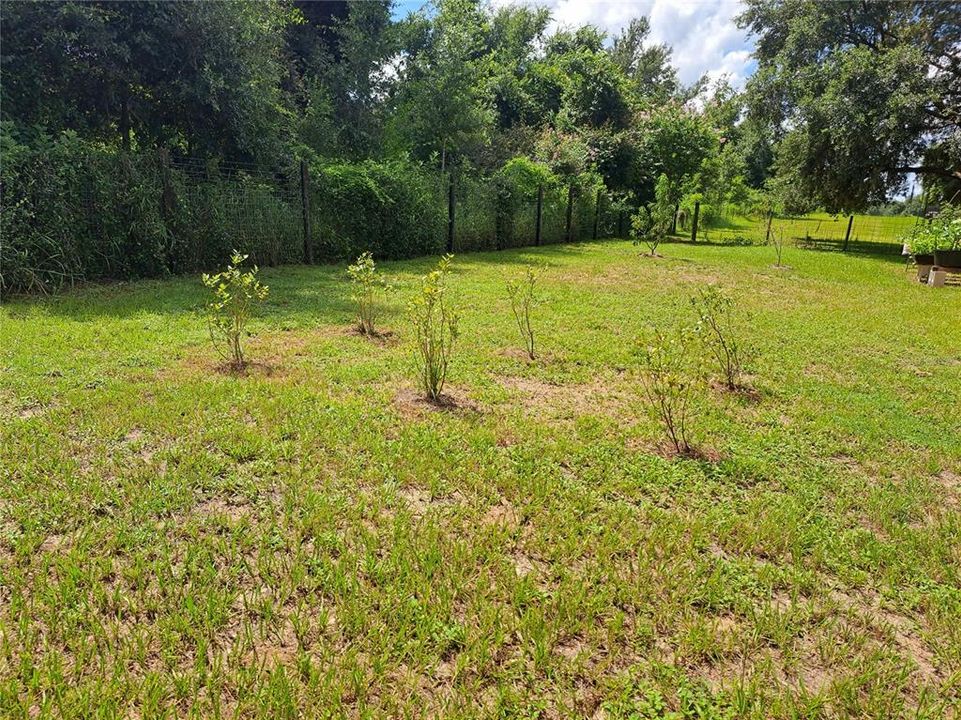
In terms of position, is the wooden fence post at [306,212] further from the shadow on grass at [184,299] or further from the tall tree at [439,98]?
the tall tree at [439,98]

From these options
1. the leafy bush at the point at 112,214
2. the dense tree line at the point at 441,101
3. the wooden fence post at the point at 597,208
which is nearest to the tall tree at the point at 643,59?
the dense tree line at the point at 441,101

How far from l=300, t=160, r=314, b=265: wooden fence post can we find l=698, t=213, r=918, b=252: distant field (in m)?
14.7

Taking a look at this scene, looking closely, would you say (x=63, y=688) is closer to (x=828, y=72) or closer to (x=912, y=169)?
(x=828, y=72)

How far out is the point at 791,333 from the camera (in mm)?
5719

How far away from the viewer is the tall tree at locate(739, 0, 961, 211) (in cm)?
1425

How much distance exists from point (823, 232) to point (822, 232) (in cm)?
4

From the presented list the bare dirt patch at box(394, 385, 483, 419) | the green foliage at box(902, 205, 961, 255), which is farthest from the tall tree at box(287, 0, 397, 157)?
the bare dirt patch at box(394, 385, 483, 419)

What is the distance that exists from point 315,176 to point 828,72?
588 inches

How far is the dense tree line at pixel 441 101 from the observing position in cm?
849

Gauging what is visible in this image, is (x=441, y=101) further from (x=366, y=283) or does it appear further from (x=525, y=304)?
(x=366, y=283)

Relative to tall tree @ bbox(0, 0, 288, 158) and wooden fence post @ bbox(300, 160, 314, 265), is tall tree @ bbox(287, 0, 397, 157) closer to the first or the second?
tall tree @ bbox(0, 0, 288, 158)

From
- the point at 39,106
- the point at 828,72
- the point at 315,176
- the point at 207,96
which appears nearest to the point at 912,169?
the point at 828,72

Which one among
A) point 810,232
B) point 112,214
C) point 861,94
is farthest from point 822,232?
point 112,214

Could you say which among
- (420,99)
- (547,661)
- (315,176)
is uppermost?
(420,99)
